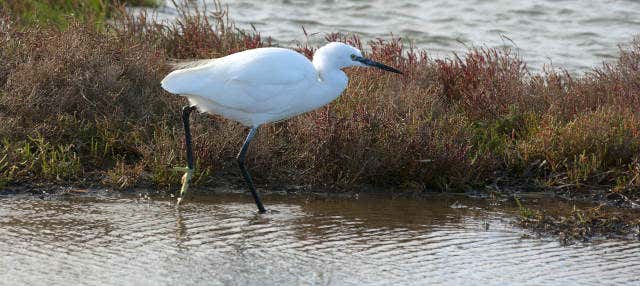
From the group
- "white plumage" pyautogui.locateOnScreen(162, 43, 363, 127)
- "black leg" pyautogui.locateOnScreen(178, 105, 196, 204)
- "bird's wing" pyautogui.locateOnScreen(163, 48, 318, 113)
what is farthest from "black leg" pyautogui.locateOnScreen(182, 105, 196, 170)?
"bird's wing" pyautogui.locateOnScreen(163, 48, 318, 113)

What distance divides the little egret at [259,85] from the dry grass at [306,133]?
1.63 feet

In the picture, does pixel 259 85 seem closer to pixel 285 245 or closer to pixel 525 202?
pixel 285 245

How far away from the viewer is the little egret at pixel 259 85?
6.11 metres

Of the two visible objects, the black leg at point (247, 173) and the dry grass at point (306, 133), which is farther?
the dry grass at point (306, 133)

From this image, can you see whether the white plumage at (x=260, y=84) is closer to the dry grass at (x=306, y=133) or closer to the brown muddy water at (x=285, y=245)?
the dry grass at (x=306, y=133)

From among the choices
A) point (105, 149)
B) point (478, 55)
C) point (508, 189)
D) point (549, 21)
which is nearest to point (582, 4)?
point (549, 21)

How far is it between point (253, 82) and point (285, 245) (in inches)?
46.9

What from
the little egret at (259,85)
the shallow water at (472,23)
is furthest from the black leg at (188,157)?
the shallow water at (472,23)

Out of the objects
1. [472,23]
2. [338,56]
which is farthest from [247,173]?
[472,23]

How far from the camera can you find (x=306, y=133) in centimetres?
688

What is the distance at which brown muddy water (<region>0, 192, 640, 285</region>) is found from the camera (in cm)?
488

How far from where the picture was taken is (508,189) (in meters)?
6.91

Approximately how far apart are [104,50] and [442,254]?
3.45 m

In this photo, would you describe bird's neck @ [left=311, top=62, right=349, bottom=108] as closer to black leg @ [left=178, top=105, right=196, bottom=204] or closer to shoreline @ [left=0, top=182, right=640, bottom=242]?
shoreline @ [left=0, top=182, right=640, bottom=242]
